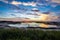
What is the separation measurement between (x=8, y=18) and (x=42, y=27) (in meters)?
0.75

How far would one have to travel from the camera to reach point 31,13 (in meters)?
6.19

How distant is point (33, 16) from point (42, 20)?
8.3 inches

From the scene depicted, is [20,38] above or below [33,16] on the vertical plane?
below

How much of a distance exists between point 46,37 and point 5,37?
84 cm

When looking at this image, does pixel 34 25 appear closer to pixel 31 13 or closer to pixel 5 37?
pixel 31 13

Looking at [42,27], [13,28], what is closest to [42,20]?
[42,27]

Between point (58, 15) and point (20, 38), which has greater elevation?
point (58, 15)

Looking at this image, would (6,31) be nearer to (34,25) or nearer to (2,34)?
(2,34)

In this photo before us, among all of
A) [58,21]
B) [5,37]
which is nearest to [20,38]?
[5,37]

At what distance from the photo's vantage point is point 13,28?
610cm

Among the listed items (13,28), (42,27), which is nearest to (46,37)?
(42,27)

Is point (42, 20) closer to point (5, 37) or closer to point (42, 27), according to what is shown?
point (42, 27)

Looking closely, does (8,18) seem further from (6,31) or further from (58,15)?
(58,15)

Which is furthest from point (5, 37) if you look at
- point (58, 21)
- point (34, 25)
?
point (58, 21)
